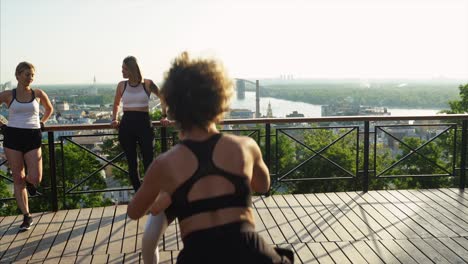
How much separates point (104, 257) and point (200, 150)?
2365 millimetres

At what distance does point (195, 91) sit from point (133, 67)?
287 cm

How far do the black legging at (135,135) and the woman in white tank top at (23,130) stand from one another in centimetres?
68

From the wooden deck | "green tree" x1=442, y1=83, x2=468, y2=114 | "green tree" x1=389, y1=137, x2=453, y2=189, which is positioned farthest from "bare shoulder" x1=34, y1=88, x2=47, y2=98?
"green tree" x1=442, y1=83, x2=468, y2=114

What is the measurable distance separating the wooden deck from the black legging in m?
0.57

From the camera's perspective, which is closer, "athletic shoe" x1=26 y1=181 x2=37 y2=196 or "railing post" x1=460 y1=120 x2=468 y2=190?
"athletic shoe" x1=26 y1=181 x2=37 y2=196

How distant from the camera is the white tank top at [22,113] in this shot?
384 cm

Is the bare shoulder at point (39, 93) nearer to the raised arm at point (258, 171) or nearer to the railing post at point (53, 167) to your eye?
the railing post at point (53, 167)

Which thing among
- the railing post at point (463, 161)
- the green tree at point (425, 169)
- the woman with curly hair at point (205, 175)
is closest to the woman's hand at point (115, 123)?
the woman with curly hair at point (205, 175)

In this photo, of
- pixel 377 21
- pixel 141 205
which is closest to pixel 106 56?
pixel 377 21

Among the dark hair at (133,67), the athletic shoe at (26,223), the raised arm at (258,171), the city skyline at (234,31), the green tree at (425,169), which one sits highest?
the city skyline at (234,31)

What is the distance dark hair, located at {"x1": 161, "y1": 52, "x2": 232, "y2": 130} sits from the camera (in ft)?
4.32

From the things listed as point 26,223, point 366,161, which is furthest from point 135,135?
point 366,161

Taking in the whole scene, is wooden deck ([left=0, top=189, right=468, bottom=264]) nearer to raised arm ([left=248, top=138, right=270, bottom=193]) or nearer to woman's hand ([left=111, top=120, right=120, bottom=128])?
woman's hand ([left=111, top=120, right=120, bottom=128])

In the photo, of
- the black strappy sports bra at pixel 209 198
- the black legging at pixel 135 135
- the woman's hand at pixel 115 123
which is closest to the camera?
the black strappy sports bra at pixel 209 198
